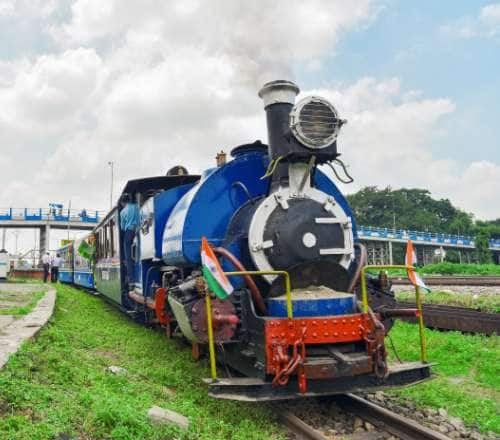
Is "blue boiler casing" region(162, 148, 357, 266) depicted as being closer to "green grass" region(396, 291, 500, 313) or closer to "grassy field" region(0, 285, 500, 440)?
"grassy field" region(0, 285, 500, 440)

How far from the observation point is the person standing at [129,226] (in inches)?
348

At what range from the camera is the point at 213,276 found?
463cm

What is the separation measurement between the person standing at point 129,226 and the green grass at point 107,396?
1905mm

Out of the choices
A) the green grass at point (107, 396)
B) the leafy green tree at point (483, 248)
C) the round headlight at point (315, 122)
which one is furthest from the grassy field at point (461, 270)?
the leafy green tree at point (483, 248)

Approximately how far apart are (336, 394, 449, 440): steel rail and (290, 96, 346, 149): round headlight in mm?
2666

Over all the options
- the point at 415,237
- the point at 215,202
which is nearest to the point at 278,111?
the point at 215,202

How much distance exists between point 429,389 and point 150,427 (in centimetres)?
343

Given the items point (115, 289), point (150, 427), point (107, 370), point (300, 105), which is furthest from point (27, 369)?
point (115, 289)

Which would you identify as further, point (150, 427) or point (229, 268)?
point (229, 268)

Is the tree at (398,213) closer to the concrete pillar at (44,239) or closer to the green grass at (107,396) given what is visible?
the concrete pillar at (44,239)

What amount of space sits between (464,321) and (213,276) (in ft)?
21.9

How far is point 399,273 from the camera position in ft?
123

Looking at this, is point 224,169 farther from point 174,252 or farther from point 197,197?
point 174,252

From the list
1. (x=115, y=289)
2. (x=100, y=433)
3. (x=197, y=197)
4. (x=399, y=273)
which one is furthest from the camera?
(x=399, y=273)
